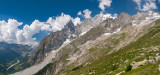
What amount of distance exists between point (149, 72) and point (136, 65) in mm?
25590

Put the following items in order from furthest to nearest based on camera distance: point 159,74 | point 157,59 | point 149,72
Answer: point 157,59
point 149,72
point 159,74

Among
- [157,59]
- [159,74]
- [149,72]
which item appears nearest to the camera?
[159,74]

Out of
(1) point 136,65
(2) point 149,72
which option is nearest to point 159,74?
(2) point 149,72

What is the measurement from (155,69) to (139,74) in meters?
8.65

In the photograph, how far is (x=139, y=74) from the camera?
67500 millimetres

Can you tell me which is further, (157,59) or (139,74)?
(157,59)

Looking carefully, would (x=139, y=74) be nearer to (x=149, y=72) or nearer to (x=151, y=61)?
(x=149, y=72)

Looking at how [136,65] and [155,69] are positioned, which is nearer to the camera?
[155,69]

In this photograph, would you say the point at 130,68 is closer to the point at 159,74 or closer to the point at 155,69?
the point at 155,69

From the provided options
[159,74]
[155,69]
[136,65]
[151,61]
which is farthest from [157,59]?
[159,74]

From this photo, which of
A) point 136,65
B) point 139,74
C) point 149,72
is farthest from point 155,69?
point 136,65

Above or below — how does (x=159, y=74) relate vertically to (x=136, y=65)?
below

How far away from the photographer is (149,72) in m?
65.0

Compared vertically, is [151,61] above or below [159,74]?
above
